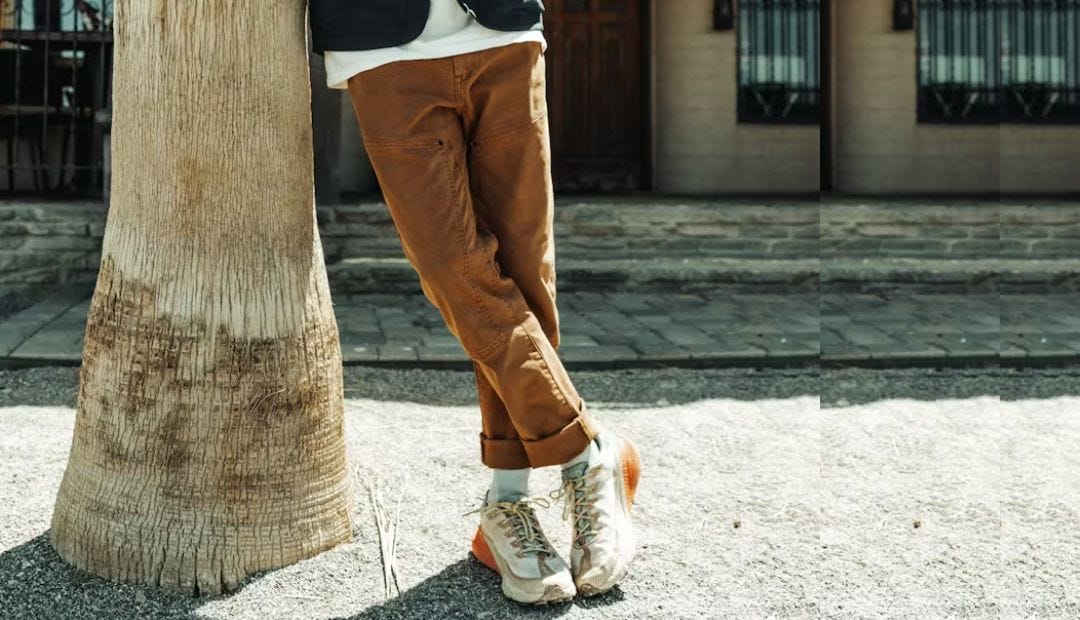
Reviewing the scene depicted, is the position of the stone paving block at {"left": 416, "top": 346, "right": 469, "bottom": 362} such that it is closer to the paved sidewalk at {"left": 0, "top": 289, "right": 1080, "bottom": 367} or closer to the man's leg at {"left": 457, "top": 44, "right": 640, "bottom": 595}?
the paved sidewalk at {"left": 0, "top": 289, "right": 1080, "bottom": 367}

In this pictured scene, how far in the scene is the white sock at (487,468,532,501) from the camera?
8.41 ft

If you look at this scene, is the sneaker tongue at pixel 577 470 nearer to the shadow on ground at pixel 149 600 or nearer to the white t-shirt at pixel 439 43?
the shadow on ground at pixel 149 600

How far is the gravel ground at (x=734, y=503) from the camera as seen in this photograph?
2459 millimetres

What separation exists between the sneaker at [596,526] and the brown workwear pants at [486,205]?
0.08 m

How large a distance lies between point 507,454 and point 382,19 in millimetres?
976

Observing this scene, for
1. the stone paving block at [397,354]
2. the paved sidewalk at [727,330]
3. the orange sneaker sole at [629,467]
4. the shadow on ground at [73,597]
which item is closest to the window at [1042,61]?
the paved sidewalk at [727,330]

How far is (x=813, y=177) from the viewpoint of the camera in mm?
10211

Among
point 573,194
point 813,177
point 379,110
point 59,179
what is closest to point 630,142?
point 573,194

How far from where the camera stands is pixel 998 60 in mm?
10453

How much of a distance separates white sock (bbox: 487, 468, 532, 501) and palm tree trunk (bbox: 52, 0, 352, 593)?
0.45 metres

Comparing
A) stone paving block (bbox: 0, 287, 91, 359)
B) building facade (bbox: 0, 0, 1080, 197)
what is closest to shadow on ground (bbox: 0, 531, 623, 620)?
stone paving block (bbox: 0, 287, 91, 359)

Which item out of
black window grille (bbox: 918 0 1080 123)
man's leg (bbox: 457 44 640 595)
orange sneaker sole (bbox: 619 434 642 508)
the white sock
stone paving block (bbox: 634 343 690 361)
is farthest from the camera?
black window grille (bbox: 918 0 1080 123)

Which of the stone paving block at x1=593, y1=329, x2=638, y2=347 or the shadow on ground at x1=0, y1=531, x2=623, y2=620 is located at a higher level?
the stone paving block at x1=593, y1=329, x2=638, y2=347

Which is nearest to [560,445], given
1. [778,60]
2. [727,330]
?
[727,330]
